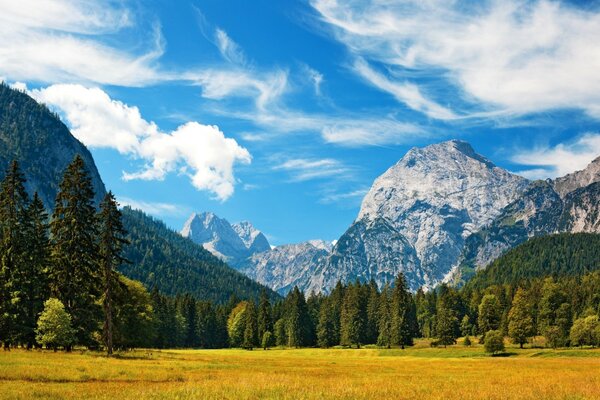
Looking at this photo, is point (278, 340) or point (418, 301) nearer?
point (278, 340)

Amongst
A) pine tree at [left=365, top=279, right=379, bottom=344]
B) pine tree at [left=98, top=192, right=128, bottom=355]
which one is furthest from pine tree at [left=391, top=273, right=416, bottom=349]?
pine tree at [left=98, top=192, right=128, bottom=355]

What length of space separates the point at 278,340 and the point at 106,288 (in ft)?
310

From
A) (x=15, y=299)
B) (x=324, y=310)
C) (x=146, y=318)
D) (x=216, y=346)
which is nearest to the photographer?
(x=15, y=299)

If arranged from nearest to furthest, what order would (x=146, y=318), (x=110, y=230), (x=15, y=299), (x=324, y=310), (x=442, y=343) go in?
1. (x=15, y=299)
2. (x=110, y=230)
3. (x=146, y=318)
4. (x=442, y=343)
5. (x=324, y=310)

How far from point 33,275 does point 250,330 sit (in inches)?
3680

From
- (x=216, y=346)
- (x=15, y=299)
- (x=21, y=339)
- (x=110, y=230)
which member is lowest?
(x=216, y=346)

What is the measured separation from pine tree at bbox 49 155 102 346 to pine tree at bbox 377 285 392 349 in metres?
82.2

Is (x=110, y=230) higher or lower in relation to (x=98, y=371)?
higher

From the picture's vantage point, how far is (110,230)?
2235 inches

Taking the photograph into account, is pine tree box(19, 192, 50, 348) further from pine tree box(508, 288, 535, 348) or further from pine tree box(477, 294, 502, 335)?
pine tree box(477, 294, 502, 335)

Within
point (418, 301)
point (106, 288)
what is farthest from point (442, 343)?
point (106, 288)

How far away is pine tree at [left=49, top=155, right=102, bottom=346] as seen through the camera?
56156 millimetres

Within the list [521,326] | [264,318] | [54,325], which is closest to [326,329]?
[264,318]

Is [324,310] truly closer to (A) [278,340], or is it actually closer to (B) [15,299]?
(A) [278,340]
